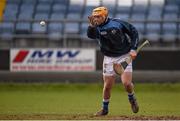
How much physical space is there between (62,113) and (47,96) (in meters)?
5.42

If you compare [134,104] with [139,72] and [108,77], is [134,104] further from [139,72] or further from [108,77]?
[139,72]

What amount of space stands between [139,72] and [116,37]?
8.72 metres

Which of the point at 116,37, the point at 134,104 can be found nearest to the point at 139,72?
the point at 134,104

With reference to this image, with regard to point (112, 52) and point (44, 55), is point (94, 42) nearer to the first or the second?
point (44, 55)

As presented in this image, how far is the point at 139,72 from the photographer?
20.5 m

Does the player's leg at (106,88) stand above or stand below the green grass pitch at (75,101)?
above

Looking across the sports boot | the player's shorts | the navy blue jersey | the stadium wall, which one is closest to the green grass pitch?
the sports boot

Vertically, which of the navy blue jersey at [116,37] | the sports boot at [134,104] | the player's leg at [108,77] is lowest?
the sports boot at [134,104]

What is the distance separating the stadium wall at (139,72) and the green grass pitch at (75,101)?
272 millimetres

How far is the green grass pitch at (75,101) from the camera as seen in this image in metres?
12.6

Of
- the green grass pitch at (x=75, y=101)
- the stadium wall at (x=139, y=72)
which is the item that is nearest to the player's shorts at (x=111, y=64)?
the green grass pitch at (x=75, y=101)

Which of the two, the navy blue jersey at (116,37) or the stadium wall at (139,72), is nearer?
the navy blue jersey at (116,37)

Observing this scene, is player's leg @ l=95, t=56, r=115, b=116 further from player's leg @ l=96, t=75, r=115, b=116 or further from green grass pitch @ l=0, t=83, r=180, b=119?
green grass pitch @ l=0, t=83, r=180, b=119

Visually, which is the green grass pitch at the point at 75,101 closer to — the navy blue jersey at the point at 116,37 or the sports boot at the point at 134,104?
the sports boot at the point at 134,104
